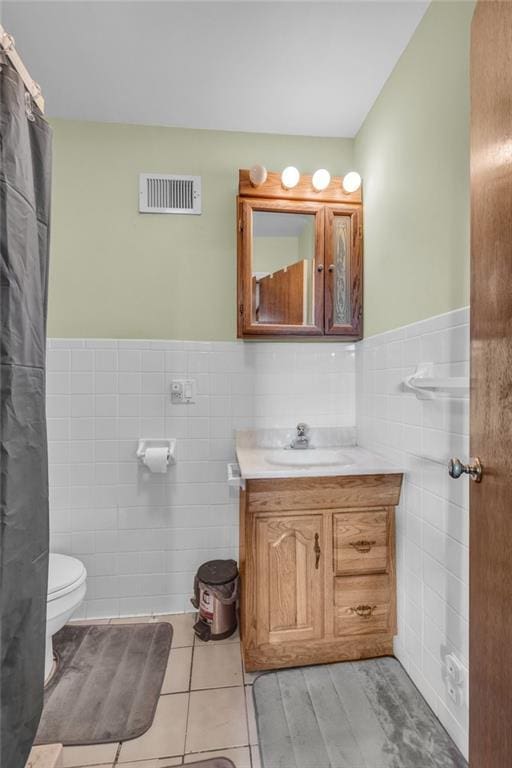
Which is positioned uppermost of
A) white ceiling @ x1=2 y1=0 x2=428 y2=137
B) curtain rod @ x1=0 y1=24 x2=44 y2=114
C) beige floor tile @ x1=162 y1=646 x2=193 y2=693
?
white ceiling @ x1=2 y1=0 x2=428 y2=137

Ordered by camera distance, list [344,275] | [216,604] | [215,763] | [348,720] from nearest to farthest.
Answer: [215,763], [348,720], [216,604], [344,275]

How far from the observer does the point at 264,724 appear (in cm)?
125

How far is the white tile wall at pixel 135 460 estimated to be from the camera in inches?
73.2

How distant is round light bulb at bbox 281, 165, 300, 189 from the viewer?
1768 mm

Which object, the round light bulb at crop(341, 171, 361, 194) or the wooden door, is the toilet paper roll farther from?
the round light bulb at crop(341, 171, 361, 194)

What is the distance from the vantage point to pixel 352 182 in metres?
1.83

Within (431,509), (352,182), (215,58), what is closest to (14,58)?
(215,58)

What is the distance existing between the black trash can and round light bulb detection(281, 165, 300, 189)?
1907mm

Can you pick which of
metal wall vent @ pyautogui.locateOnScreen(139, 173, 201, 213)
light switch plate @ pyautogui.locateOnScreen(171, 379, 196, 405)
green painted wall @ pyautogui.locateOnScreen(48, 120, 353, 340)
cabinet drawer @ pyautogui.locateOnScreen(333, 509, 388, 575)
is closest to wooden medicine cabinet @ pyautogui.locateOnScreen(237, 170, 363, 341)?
green painted wall @ pyautogui.locateOnScreen(48, 120, 353, 340)

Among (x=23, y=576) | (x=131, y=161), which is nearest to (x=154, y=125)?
(x=131, y=161)

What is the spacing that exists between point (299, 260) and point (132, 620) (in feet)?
6.63

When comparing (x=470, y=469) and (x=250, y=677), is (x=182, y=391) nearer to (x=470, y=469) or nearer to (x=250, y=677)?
(x=250, y=677)

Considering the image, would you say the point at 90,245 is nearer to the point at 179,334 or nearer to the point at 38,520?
the point at 179,334

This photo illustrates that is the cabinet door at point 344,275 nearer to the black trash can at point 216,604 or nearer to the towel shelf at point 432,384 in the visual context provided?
the towel shelf at point 432,384
